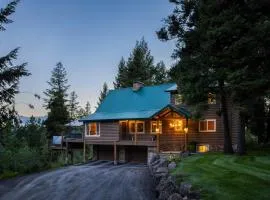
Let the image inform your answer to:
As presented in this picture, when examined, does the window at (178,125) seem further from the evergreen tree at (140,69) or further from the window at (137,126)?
the evergreen tree at (140,69)

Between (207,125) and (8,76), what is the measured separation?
18.6 metres

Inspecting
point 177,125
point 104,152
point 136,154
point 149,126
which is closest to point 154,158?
point 177,125

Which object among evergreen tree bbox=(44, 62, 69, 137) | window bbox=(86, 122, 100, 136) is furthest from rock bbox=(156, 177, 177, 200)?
evergreen tree bbox=(44, 62, 69, 137)

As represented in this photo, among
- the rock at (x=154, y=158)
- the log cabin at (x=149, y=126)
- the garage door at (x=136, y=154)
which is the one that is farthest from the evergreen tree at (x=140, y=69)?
the rock at (x=154, y=158)

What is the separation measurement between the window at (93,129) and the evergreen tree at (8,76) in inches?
610

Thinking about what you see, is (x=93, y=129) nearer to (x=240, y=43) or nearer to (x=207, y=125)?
(x=207, y=125)

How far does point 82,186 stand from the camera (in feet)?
68.1

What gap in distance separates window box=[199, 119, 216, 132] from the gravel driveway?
9.46 metres

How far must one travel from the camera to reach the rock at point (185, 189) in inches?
518

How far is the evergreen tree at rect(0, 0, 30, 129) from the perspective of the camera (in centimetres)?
2139

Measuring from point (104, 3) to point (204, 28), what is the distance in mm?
15164

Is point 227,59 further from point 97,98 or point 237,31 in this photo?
point 97,98

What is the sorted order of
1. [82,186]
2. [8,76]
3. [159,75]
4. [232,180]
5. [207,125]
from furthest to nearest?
[159,75], [207,125], [8,76], [82,186], [232,180]

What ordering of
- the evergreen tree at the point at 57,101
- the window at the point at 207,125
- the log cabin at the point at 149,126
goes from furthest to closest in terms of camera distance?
the evergreen tree at the point at 57,101 → the window at the point at 207,125 → the log cabin at the point at 149,126
